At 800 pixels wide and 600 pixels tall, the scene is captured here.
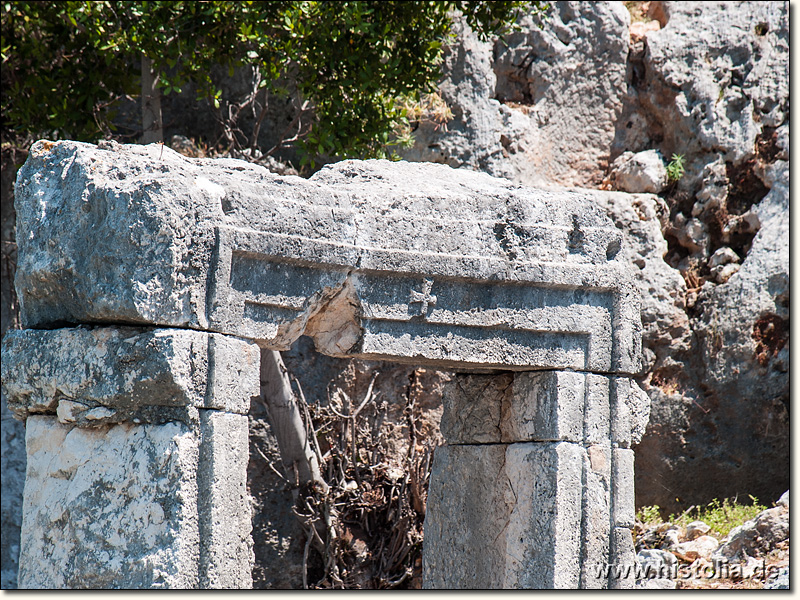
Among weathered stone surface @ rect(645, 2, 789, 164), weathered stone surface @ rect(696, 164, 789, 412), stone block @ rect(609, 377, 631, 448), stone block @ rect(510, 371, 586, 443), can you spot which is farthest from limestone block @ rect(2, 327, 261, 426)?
weathered stone surface @ rect(645, 2, 789, 164)

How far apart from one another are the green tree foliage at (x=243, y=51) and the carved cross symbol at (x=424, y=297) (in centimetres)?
270

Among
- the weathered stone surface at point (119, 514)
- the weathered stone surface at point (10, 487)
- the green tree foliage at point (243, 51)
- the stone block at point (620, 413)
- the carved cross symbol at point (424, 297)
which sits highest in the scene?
the green tree foliage at point (243, 51)

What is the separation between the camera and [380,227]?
456 centimetres

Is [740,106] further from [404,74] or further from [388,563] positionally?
[388,563]

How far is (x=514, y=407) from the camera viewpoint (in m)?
5.12

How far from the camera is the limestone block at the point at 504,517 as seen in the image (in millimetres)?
4781

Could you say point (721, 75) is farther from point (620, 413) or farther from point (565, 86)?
point (620, 413)

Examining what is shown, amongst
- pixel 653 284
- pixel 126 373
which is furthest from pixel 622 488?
pixel 653 284

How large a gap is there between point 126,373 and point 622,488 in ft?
8.60

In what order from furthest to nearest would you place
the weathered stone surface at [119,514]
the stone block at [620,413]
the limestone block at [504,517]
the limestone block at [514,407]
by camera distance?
the stone block at [620,413]
the limestone block at [514,407]
the limestone block at [504,517]
the weathered stone surface at [119,514]

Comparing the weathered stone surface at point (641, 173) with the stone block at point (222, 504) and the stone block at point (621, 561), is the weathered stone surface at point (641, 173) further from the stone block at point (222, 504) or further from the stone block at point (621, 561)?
the stone block at point (222, 504)

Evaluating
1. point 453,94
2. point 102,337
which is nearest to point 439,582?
point 102,337

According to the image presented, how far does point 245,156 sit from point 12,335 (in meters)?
3.68

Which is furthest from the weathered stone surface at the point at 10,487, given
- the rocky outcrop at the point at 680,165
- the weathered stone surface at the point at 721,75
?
the weathered stone surface at the point at 721,75
